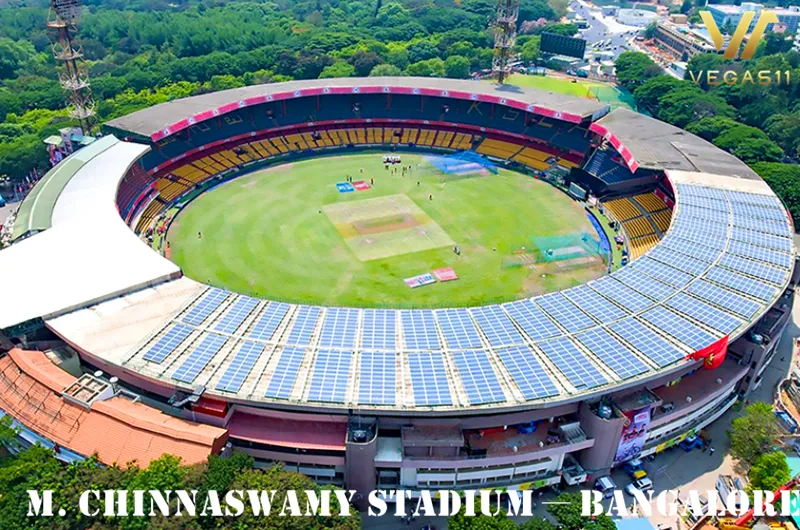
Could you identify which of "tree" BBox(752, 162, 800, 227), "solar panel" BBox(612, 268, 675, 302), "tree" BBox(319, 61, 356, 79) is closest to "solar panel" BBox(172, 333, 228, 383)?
"solar panel" BBox(612, 268, 675, 302)

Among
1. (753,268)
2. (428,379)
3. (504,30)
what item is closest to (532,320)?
(428,379)

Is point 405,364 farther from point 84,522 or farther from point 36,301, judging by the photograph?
point 36,301

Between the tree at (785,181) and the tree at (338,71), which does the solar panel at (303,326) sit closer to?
the tree at (785,181)

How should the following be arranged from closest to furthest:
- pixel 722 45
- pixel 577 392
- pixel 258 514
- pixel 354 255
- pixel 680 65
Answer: pixel 258 514 < pixel 577 392 < pixel 354 255 < pixel 680 65 < pixel 722 45

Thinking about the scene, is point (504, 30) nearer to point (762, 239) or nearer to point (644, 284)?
point (762, 239)

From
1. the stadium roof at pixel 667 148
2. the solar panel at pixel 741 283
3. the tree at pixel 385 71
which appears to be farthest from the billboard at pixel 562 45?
the solar panel at pixel 741 283

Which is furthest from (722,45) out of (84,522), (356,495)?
(84,522)
